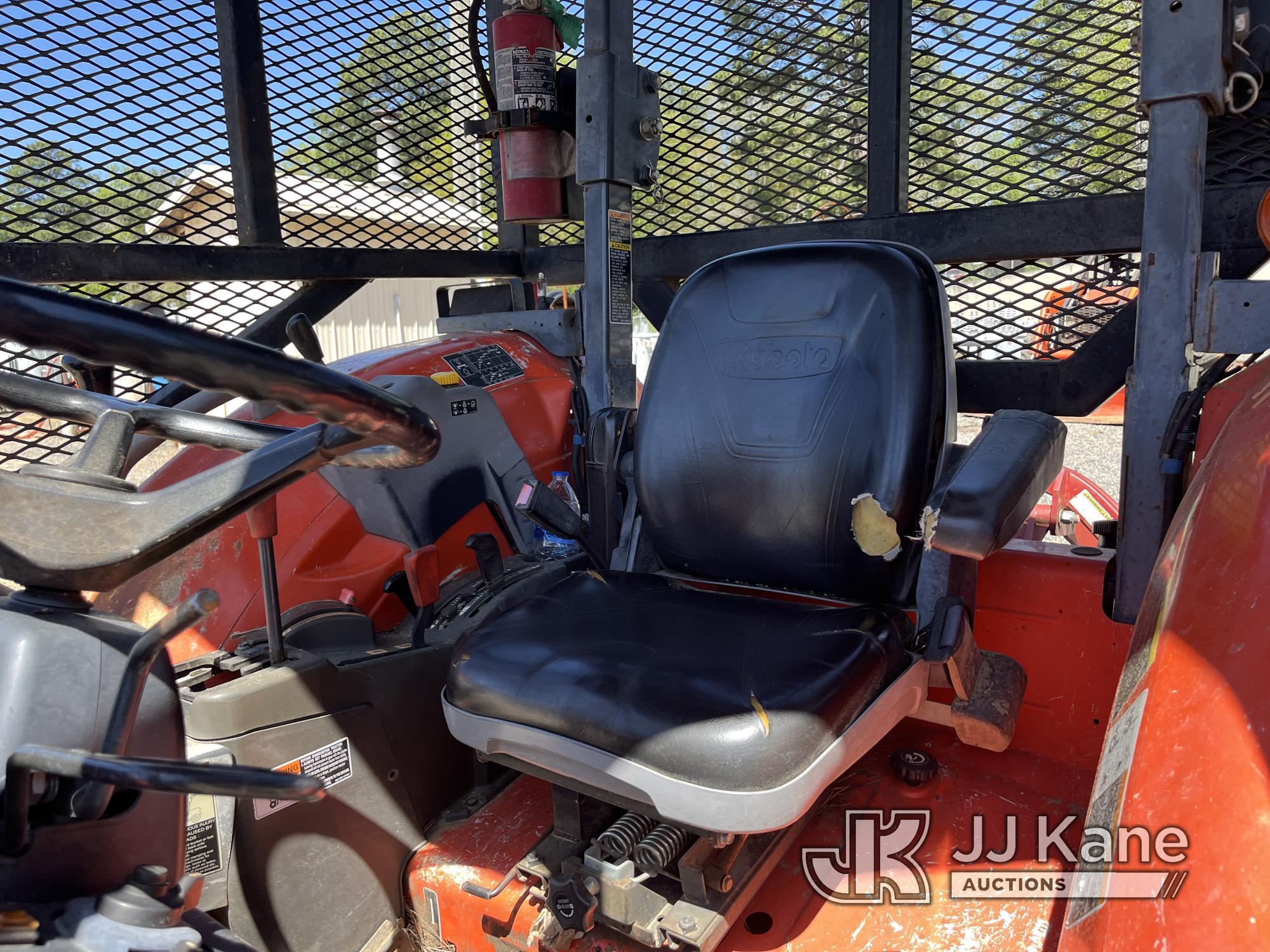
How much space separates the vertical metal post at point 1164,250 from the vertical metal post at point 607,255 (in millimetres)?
1057

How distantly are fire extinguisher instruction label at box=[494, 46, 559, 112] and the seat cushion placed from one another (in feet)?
4.64

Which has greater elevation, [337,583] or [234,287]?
[234,287]

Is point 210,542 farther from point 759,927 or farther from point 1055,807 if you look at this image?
point 1055,807

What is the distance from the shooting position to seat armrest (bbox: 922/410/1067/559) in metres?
1.12

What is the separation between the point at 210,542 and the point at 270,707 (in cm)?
47

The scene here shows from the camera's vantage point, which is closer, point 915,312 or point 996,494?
point 996,494

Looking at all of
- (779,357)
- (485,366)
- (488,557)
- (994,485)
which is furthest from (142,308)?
(994,485)

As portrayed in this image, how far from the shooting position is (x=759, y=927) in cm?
126

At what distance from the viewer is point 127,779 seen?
0.54 m

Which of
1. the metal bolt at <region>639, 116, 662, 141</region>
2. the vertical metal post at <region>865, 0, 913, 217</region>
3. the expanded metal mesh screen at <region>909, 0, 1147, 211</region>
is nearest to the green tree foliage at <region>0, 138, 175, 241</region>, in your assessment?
the metal bolt at <region>639, 116, 662, 141</region>

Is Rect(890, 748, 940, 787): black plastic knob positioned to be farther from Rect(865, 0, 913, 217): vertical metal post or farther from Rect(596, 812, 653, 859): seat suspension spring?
Rect(865, 0, 913, 217): vertical metal post

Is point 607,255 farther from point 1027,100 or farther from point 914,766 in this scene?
point 914,766

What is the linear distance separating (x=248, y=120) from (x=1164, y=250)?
1.99m

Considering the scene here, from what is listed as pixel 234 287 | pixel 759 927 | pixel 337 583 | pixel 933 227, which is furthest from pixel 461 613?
pixel 933 227
